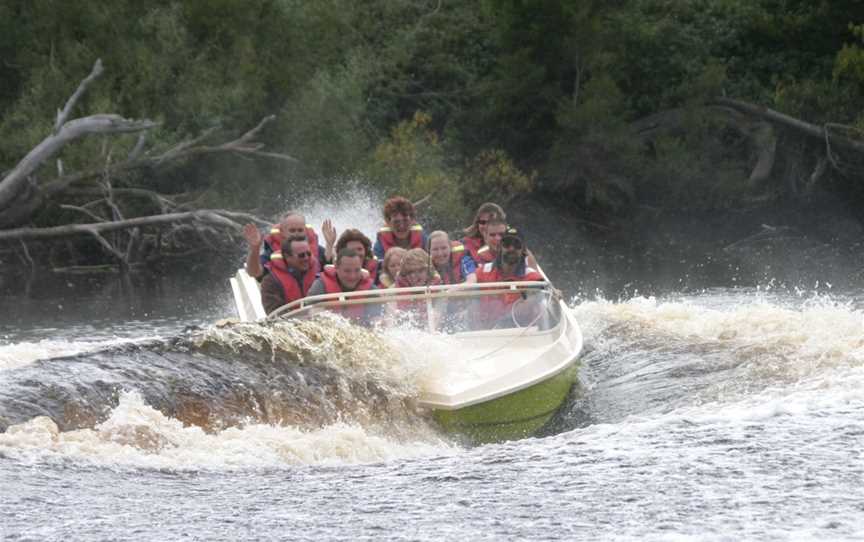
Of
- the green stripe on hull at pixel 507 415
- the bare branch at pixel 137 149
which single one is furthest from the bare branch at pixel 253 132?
the green stripe on hull at pixel 507 415

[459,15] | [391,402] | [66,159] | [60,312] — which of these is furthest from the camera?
[459,15]

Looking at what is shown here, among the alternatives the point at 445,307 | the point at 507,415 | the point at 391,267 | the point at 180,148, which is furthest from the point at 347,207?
the point at 507,415

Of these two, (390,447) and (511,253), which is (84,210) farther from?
(390,447)

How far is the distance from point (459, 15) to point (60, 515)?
76.0 feet

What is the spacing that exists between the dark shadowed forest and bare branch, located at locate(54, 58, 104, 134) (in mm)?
593

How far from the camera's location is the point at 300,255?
33.9ft

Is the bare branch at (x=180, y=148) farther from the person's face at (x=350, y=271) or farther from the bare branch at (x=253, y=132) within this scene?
the person's face at (x=350, y=271)

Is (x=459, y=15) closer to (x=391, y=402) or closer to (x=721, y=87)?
(x=721, y=87)

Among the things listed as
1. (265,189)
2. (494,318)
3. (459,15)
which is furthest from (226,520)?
(459,15)

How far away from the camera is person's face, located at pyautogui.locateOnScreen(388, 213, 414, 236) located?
1191 centimetres

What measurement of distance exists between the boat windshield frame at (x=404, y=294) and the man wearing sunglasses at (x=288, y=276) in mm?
842

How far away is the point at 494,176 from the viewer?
25.2m

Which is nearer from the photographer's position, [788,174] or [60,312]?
[60,312]

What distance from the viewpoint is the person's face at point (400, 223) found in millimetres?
11906
